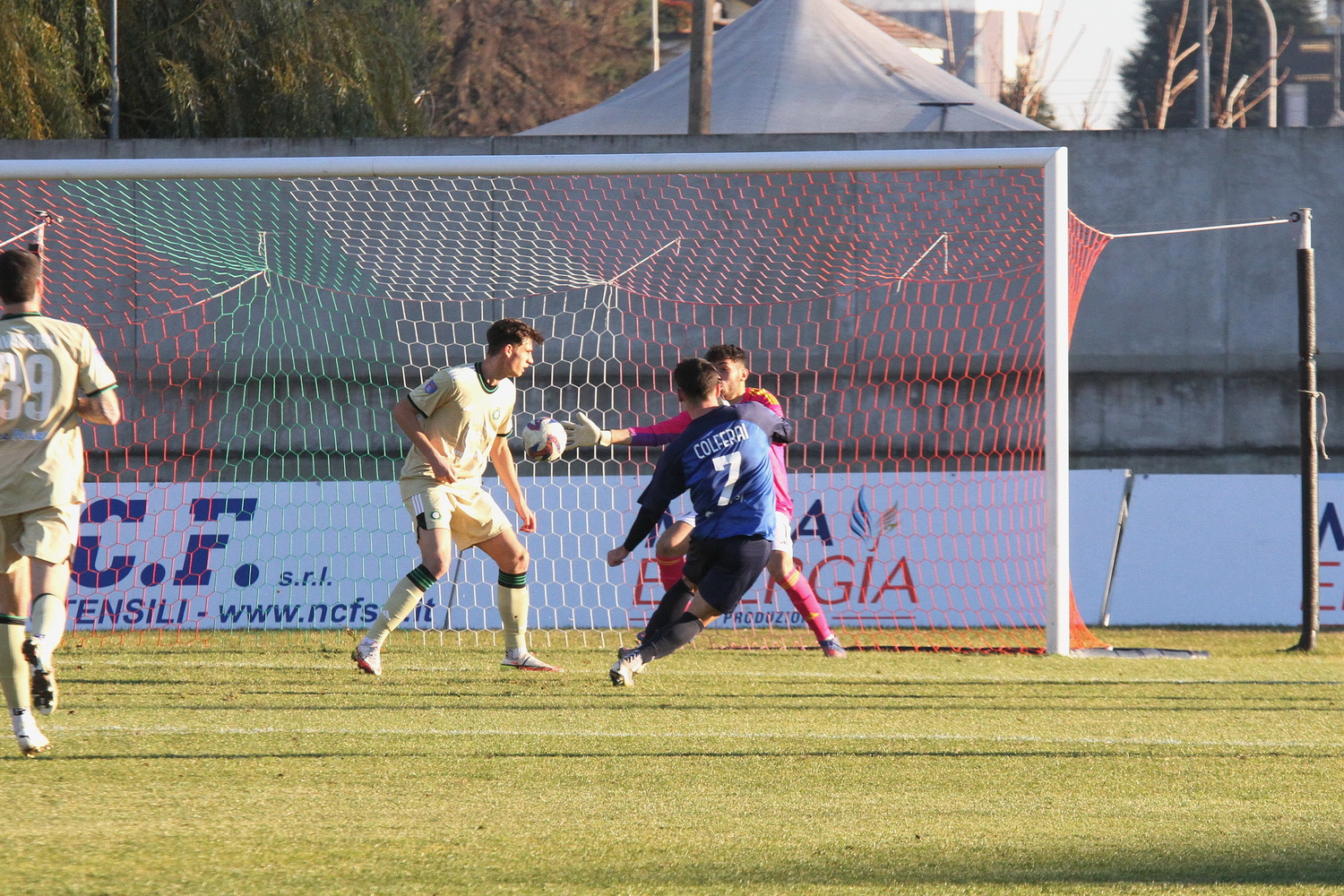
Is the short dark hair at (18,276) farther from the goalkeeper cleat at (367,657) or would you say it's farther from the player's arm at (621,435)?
the player's arm at (621,435)

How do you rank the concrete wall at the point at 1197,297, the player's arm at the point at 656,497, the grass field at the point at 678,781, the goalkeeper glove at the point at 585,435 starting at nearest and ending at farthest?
the grass field at the point at 678,781 → the player's arm at the point at 656,497 → the goalkeeper glove at the point at 585,435 → the concrete wall at the point at 1197,297

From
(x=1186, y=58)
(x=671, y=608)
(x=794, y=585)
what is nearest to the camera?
(x=671, y=608)

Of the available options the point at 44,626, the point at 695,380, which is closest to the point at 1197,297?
the point at 695,380

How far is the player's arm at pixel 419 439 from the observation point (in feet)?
21.0

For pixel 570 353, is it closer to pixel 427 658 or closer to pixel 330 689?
pixel 427 658

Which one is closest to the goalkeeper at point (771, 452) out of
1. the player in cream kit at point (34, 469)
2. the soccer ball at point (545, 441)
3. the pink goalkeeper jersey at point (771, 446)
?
the pink goalkeeper jersey at point (771, 446)

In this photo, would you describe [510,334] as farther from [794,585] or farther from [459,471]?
[794,585]

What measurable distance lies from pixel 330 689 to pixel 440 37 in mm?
26967

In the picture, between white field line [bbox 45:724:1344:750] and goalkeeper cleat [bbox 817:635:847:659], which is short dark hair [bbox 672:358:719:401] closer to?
white field line [bbox 45:724:1344:750]

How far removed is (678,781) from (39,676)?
2.02 metres

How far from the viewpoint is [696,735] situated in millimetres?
5266

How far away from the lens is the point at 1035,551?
375 inches

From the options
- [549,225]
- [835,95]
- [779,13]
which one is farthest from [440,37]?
[549,225]

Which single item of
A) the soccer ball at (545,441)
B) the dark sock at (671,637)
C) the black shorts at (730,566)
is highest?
the soccer ball at (545,441)
